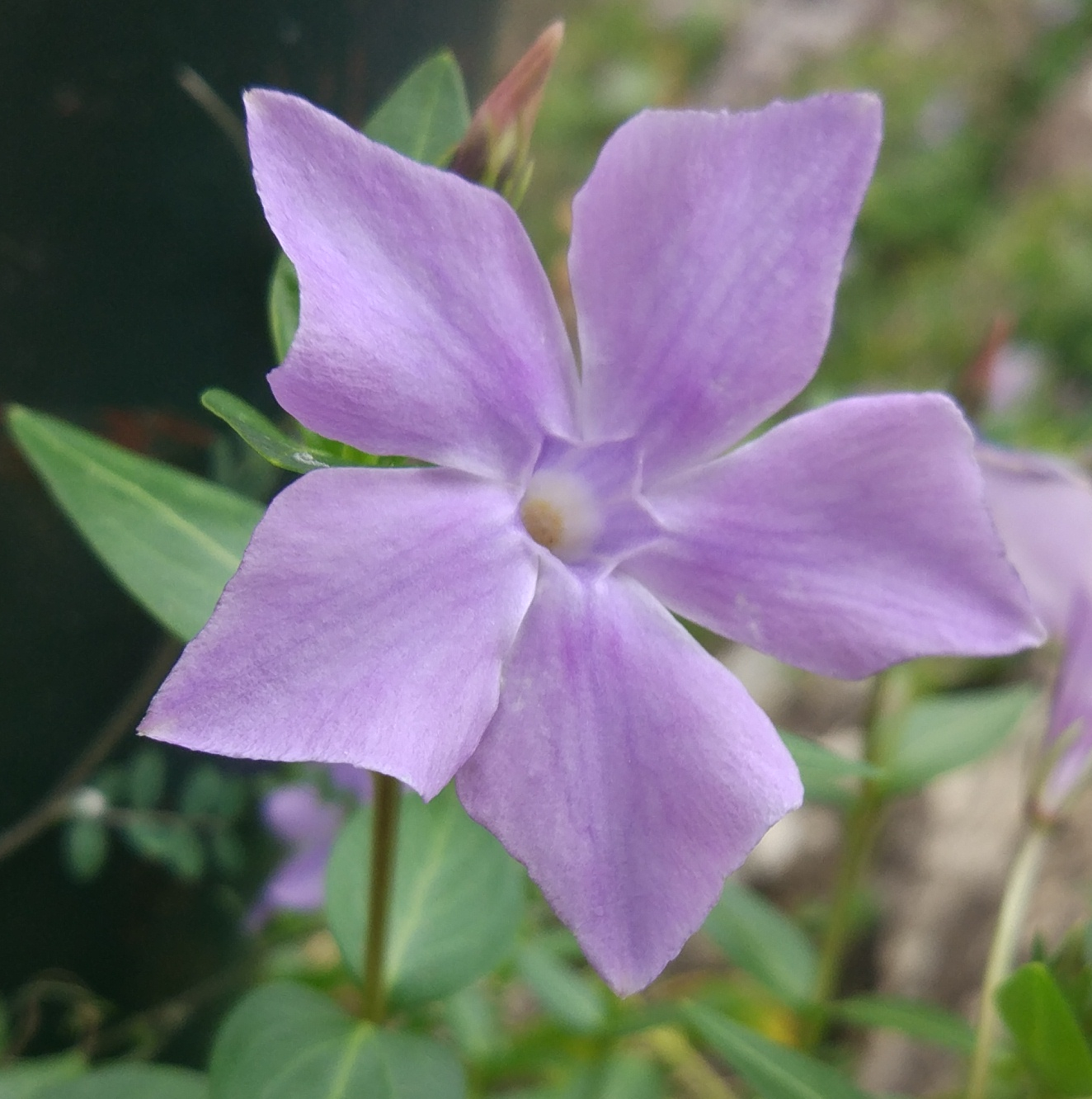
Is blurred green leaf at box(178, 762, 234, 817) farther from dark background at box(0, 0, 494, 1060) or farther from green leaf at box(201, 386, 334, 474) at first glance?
green leaf at box(201, 386, 334, 474)

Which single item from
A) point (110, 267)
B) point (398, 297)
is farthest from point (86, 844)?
point (398, 297)

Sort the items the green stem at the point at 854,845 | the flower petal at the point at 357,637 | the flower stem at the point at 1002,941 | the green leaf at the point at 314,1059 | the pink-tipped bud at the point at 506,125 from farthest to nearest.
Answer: the green stem at the point at 854,845, the flower stem at the point at 1002,941, the green leaf at the point at 314,1059, the pink-tipped bud at the point at 506,125, the flower petal at the point at 357,637

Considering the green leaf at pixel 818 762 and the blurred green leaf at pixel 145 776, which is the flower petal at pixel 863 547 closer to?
the green leaf at pixel 818 762

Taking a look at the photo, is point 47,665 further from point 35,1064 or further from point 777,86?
point 777,86

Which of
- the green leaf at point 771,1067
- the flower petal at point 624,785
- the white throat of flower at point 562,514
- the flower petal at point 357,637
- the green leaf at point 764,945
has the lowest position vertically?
the green leaf at point 764,945


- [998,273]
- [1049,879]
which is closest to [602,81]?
[998,273]

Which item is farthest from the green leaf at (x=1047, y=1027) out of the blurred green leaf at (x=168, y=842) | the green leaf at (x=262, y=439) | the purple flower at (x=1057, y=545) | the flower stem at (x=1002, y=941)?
the blurred green leaf at (x=168, y=842)
